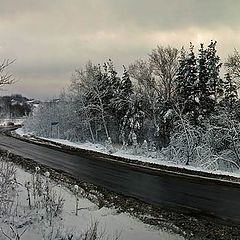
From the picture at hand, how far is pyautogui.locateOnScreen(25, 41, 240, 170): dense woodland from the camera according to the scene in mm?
30297

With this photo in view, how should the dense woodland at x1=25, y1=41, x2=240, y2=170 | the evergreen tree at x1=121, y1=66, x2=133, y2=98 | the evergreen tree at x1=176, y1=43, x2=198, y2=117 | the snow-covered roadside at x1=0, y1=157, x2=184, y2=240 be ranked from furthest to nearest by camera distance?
the evergreen tree at x1=121, y1=66, x2=133, y2=98 < the evergreen tree at x1=176, y1=43, x2=198, y2=117 < the dense woodland at x1=25, y1=41, x2=240, y2=170 < the snow-covered roadside at x1=0, y1=157, x2=184, y2=240

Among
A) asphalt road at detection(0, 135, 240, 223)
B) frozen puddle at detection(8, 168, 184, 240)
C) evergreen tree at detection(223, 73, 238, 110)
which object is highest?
evergreen tree at detection(223, 73, 238, 110)

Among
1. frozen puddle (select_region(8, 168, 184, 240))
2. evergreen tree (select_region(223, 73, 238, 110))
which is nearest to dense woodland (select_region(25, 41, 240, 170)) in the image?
→ evergreen tree (select_region(223, 73, 238, 110))

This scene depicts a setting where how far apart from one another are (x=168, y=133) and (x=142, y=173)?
57.4 ft

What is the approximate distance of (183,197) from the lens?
55.8 ft

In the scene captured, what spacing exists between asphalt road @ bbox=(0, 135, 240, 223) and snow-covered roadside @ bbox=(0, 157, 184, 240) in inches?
108

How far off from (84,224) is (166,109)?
93.2 feet

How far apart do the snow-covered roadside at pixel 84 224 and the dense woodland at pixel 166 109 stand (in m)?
13.8

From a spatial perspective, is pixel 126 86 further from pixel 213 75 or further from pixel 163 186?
pixel 163 186

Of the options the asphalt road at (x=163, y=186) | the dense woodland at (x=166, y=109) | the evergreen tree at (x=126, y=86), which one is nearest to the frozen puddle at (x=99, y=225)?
the asphalt road at (x=163, y=186)

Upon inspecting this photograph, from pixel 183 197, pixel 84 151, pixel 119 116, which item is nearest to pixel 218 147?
pixel 84 151

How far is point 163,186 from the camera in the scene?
19516 millimetres

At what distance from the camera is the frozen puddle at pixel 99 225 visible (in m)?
11.4

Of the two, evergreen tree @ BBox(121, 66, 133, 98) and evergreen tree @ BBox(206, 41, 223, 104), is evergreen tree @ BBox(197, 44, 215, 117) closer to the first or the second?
evergreen tree @ BBox(206, 41, 223, 104)
